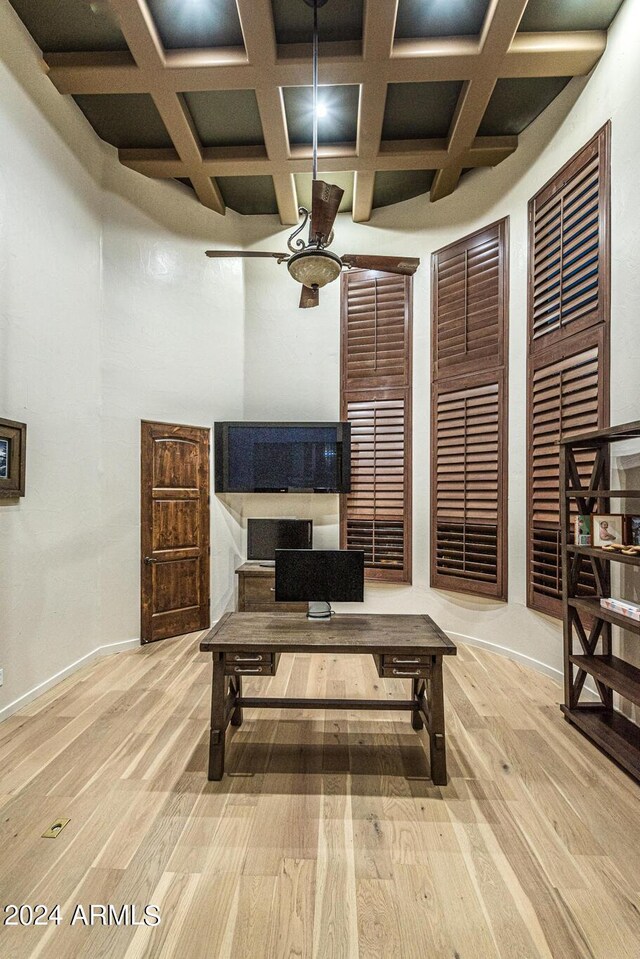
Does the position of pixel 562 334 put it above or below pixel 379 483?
above

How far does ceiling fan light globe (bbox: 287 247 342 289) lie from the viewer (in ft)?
8.13

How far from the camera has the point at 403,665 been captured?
2119 mm

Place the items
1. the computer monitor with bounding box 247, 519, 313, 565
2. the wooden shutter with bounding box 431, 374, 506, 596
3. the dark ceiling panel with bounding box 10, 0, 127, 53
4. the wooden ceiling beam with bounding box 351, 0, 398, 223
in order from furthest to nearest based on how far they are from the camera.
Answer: the computer monitor with bounding box 247, 519, 313, 565, the wooden shutter with bounding box 431, 374, 506, 596, the dark ceiling panel with bounding box 10, 0, 127, 53, the wooden ceiling beam with bounding box 351, 0, 398, 223

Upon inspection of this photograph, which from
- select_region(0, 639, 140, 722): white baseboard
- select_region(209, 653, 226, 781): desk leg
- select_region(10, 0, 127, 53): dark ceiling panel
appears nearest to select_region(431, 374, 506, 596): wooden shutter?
select_region(209, 653, 226, 781): desk leg

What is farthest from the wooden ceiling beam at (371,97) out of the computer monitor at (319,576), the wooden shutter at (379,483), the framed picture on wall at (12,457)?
the framed picture on wall at (12,457)

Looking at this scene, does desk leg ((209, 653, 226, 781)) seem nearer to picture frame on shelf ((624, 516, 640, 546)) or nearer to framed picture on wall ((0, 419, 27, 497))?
framed picture on wall ((0, 419, 27, 497))

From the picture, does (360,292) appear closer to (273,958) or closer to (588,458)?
(588,458)

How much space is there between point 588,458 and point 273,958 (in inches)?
118

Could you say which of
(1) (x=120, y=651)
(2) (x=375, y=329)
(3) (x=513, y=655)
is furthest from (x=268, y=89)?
(3) (x=513, y=655)

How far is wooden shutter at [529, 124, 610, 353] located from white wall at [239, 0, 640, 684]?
91 millimetres

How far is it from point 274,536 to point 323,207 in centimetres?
308

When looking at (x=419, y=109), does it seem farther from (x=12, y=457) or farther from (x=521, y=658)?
(x=521, y=658)

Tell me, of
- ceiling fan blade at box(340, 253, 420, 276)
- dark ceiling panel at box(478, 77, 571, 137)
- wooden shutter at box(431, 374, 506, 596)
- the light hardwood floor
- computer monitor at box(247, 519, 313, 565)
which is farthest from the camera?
computer monitor at box(247, 519, 313, 565)

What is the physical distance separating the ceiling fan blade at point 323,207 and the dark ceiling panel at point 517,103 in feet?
6.28
